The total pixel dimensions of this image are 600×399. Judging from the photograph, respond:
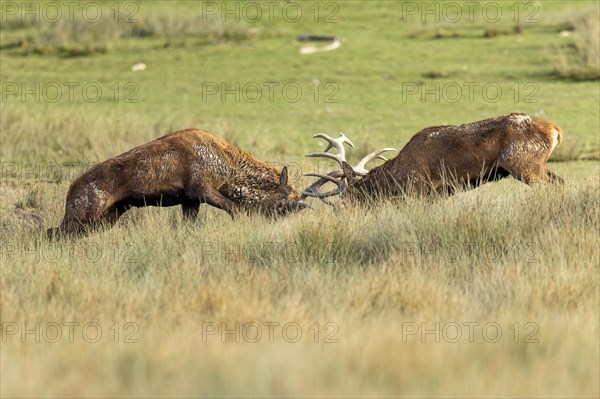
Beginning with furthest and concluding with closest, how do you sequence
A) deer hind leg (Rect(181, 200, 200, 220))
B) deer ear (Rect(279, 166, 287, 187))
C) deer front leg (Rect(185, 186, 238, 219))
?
deer hind leg (Rect(181, 200, 200, 220)), deer ear (Rect(279, 166, 287, 187)), deer front leg (Rect(185, 186, 238, 219))

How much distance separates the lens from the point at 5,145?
58.1 feet

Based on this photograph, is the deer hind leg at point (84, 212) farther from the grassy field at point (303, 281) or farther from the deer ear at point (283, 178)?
the deer ear at point (283, 178)

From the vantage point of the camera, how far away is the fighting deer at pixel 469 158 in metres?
10.7

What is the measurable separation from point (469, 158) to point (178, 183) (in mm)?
2573

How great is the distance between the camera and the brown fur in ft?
35.2

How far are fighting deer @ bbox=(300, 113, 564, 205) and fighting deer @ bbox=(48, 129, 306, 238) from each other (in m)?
0.42

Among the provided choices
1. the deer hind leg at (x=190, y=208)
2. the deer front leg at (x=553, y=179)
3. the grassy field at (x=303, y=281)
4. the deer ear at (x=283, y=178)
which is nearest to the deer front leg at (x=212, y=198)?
the grassy field at (x=303, y=281)

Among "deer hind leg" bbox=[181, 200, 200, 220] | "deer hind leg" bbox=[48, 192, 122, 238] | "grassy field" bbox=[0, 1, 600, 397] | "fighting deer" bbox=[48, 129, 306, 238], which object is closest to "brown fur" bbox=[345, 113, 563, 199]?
"grassy field" bbox=[0, 1, 600, 397]

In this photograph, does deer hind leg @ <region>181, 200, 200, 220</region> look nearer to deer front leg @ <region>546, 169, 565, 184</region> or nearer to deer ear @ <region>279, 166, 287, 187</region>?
deer ear @ <region>279, 166, 287, 187</region>

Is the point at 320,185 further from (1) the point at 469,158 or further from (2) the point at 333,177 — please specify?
(1) the point at 469,158

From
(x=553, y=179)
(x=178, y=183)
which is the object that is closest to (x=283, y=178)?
(x=178, y=183)

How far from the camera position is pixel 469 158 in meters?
10.8

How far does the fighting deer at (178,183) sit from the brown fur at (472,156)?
94cm

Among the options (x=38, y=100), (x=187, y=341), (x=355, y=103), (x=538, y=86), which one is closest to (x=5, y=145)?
(x=38, y=100)
